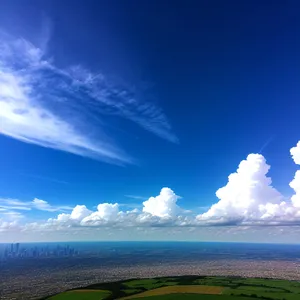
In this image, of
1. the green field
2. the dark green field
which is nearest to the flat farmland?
the dark green field

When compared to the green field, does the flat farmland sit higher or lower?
lower

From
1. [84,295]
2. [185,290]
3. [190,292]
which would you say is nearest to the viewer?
[190,292]

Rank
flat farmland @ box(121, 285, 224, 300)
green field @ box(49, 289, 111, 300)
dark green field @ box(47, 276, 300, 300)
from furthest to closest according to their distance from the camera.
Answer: flat farmland @ box(121, 285, 224, 300)
green field @ box(49, 289, 111, 300)
dark green field @ box(47, 276, 300, 300)

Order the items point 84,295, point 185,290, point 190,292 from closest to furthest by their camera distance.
A: point 190,292, point 84,295, point 185,290

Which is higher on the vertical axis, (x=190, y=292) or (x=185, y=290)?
(x=185, y=290)

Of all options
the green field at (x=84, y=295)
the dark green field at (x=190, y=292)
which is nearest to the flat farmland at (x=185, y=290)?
the dark green field at (x=190, y=292)

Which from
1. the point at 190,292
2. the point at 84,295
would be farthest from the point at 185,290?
the point at 84,295

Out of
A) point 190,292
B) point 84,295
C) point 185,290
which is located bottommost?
point 190,292

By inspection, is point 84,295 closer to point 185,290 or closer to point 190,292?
point 185,290

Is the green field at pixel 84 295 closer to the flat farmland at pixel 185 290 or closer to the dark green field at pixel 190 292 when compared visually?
the dark green field at pixel 190 292

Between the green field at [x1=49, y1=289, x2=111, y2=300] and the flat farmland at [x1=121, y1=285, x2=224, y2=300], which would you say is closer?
the green field at [x1=49, y1=289, x2=111, y2=300]

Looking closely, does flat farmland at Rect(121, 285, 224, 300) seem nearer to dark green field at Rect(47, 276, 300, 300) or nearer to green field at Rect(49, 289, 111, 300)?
dark green field at Rect(47, 276, 300, 300)

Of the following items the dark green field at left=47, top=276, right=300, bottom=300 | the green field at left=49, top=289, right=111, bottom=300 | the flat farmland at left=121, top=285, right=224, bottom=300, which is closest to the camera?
the dark green field at left=47, top=276, right=300, bottom=300
